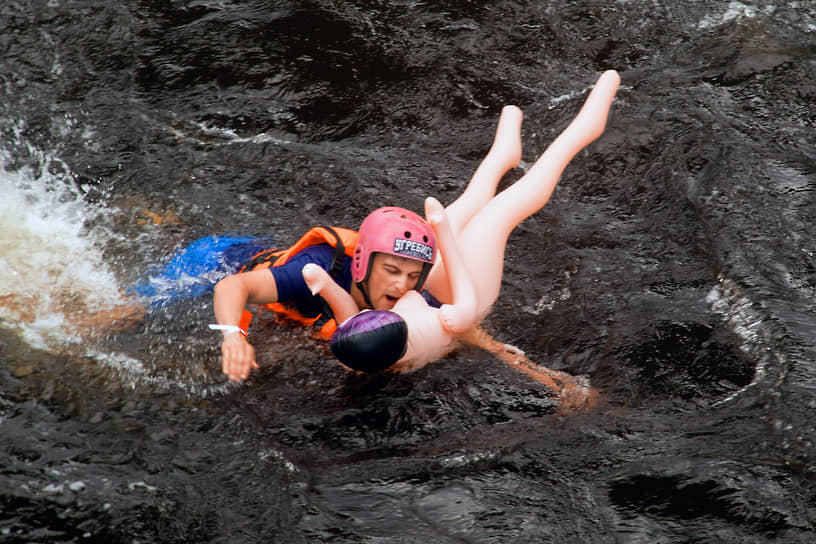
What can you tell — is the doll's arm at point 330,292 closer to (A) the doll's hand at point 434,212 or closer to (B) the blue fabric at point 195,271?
(A) the doll's hand at point 434,212

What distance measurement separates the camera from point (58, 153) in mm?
6891

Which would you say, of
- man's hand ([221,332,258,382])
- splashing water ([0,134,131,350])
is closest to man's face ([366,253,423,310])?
man's hand ([221,332,258,382])

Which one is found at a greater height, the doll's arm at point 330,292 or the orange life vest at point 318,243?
the orange life vest at point 318,243

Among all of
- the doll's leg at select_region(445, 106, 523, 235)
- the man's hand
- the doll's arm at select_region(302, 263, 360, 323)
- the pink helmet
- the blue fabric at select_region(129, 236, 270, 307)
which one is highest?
the doll's leg at select_region(445, 106, 523, 235)

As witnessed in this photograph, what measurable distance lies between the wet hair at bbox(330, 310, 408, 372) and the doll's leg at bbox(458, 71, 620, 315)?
86 centimetres

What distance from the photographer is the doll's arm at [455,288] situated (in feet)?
14.8

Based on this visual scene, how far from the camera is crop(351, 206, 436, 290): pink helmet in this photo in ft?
14.5

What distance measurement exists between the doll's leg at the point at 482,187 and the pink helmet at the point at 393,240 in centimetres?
34

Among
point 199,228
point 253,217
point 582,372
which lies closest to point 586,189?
point 582,372

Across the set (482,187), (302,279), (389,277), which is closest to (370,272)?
(389,277)

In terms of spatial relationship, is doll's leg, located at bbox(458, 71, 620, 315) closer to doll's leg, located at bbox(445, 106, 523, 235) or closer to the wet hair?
doll's leg, located at bbox(445, 106, 523, 235)

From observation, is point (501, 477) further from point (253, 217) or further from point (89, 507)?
point (253, 217)

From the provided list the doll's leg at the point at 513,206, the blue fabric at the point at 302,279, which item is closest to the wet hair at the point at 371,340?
the blue fabric at the point at 302,279

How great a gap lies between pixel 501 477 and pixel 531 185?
2.04m
